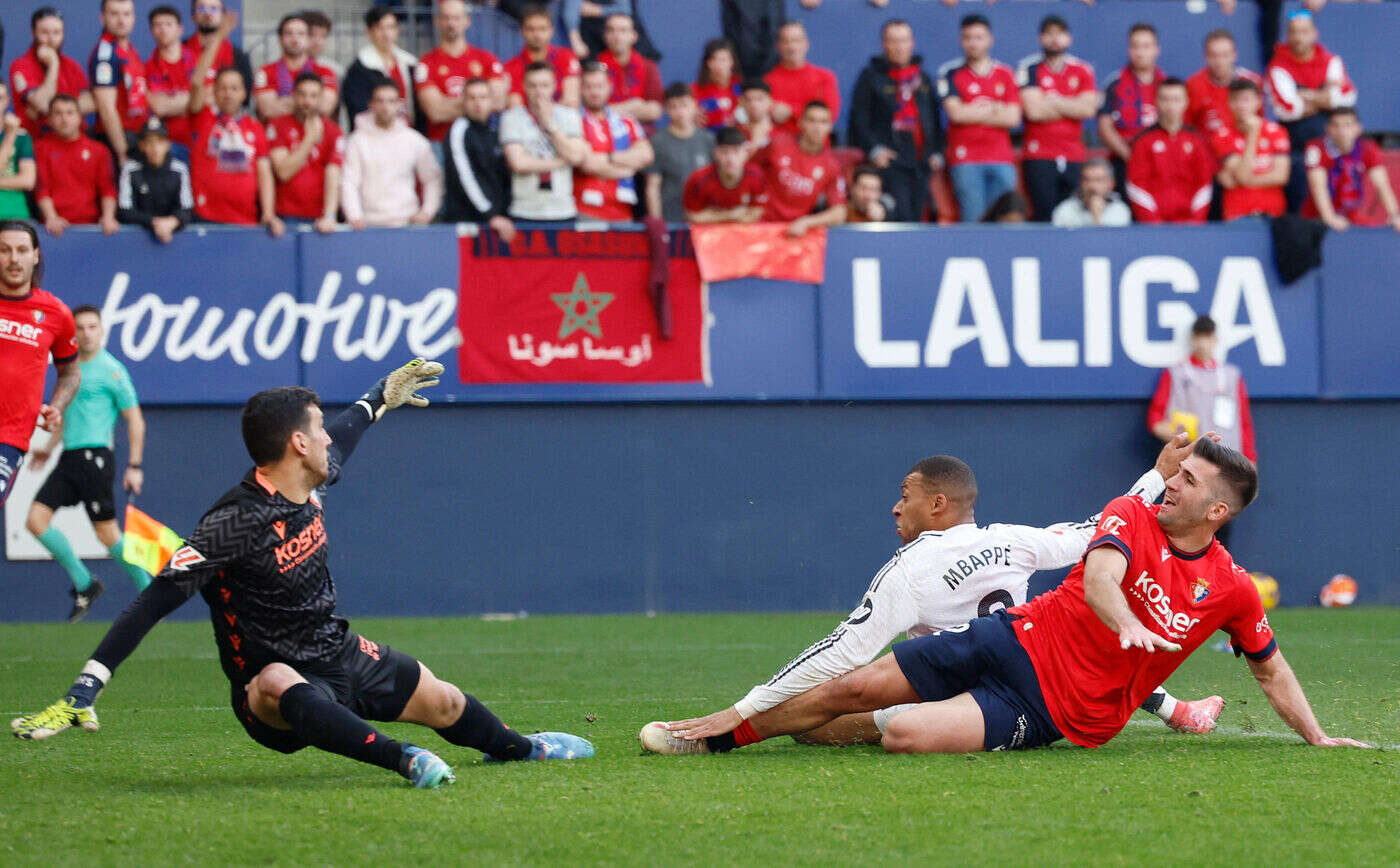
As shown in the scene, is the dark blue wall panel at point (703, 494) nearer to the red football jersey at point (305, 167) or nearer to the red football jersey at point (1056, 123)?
the red football jersey at point (305, 167)

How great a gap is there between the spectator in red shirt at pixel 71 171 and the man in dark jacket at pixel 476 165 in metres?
2.75

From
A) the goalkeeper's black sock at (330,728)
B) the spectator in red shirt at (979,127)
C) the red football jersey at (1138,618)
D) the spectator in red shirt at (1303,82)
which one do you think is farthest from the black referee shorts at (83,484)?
the spectator in red shirt at (1303,82)

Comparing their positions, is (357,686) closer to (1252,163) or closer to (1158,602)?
(1158,602)

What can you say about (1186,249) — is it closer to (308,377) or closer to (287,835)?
(308,377)

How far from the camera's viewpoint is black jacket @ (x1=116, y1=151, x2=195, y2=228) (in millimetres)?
13375

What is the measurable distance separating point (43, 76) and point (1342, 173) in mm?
11492

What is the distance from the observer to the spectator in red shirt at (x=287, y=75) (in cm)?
1409

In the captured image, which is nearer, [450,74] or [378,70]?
[378,70]

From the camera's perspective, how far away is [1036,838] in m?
4.34

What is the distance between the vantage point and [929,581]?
6043 millimetres

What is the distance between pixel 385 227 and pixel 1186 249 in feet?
22.8

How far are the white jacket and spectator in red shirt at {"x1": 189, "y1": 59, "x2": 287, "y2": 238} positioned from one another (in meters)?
0.64

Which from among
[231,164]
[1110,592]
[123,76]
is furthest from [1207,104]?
[1110,592]

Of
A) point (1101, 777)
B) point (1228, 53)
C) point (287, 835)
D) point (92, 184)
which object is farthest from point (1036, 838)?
point (1228, 53)
